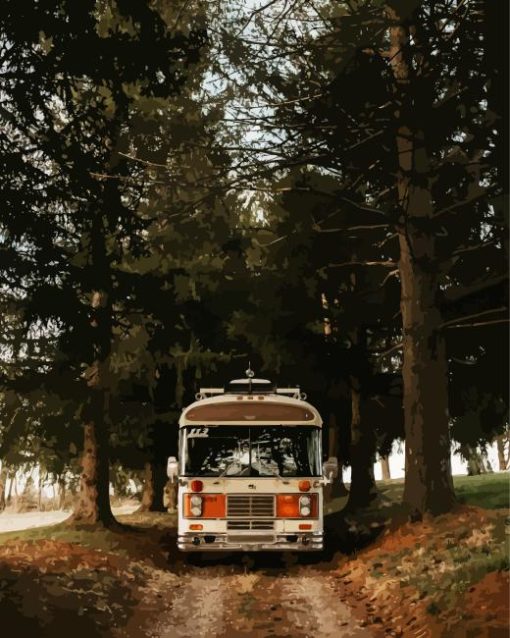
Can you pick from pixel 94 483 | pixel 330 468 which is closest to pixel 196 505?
pixel 330 468

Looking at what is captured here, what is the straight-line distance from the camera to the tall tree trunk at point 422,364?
13750mm

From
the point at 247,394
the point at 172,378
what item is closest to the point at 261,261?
the point at 172,378

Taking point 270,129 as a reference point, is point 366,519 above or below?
below

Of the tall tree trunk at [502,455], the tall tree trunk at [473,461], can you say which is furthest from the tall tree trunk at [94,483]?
the tall tree trunk at [502,455]

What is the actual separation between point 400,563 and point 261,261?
17.8 meters

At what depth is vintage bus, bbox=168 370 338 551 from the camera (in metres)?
12.5

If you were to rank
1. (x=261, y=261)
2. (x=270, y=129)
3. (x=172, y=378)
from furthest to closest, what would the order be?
(x=261, y=261) < (x=172, y=378) < (x=270, y=129)

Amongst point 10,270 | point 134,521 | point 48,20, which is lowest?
point 134,521

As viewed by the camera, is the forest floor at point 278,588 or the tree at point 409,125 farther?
the tree at point 409,125

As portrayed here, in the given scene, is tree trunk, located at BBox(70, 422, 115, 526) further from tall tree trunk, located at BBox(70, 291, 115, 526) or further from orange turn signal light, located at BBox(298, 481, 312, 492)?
orange turn signal light, located at BBox(298, 481, 312, 492)

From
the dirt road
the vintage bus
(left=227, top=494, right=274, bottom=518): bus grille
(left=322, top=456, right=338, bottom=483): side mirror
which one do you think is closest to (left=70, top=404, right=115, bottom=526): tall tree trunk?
the dirt road

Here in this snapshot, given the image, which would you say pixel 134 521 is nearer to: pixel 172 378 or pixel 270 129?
pixel 172 378

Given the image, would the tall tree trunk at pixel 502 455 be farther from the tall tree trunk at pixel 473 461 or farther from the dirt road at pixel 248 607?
the dirt road at pixel 248 607

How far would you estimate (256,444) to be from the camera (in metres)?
12.6
